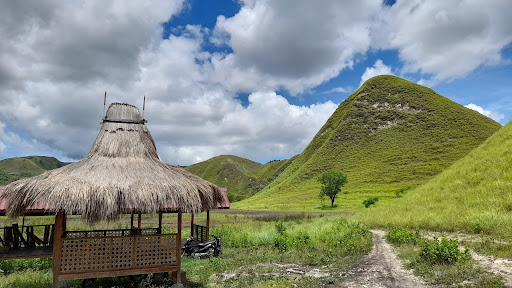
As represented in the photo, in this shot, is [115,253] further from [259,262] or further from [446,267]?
[446,267]

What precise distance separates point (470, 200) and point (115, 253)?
19.3 m

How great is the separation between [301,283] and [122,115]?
27.0ft

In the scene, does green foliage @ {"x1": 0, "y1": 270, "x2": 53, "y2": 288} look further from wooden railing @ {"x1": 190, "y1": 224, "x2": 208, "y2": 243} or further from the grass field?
wooden railing @ {"x1": 190, "y1": 224, "x2": 208, "y2": 243}

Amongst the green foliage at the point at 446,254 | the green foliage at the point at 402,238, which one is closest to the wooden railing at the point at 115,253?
the green foliage at the point at 446,254

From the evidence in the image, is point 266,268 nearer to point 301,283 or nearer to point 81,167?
point 301,283

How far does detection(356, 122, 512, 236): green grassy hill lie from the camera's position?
54.9ft

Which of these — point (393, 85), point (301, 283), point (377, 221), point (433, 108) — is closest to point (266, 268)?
point (301, 283)

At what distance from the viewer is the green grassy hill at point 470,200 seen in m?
16.7

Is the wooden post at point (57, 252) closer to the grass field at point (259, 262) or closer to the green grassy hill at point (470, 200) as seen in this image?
the grass field at point (259, 262)

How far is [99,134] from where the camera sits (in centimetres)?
1199

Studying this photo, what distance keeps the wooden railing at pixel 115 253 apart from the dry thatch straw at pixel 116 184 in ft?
2.38

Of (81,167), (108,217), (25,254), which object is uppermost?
(81,167)

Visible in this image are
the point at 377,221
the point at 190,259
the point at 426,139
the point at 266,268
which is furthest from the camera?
the point at 426,139

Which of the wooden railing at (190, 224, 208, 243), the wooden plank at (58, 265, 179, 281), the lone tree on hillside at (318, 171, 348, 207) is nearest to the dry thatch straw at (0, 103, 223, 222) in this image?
the wooden plank at (58, 265, 179, 281)
